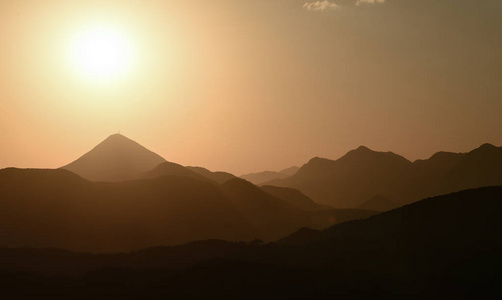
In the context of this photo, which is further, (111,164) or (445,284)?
(111,164)

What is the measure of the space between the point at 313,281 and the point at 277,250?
7.31 metres

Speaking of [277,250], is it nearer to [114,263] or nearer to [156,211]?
[114,263]

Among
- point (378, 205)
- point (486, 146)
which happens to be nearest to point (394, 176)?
point (486, 146)

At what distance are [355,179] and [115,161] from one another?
9391 centimetres

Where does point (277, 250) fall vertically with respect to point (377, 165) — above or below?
below

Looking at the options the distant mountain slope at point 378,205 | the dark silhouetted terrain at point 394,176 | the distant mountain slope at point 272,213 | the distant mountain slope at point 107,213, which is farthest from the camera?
the dark silhouetted terrain at point 394,176

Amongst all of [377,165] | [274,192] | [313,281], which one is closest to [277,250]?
[313,281]

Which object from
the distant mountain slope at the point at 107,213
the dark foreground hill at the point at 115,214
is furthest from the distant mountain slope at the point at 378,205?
the distant mountain slope at the point at 107,213

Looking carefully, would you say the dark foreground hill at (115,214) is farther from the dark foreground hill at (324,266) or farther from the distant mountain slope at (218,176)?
the distant mountain slope at (218,176)

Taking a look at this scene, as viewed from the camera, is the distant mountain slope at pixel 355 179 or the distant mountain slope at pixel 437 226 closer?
the distant mountain slope at pixel 437 226

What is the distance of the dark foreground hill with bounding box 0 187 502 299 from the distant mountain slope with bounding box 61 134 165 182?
7736 cm

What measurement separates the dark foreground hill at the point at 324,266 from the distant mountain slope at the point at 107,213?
56.6 ft

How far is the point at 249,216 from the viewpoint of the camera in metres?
83.4

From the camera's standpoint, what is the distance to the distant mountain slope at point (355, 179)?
164375mm
